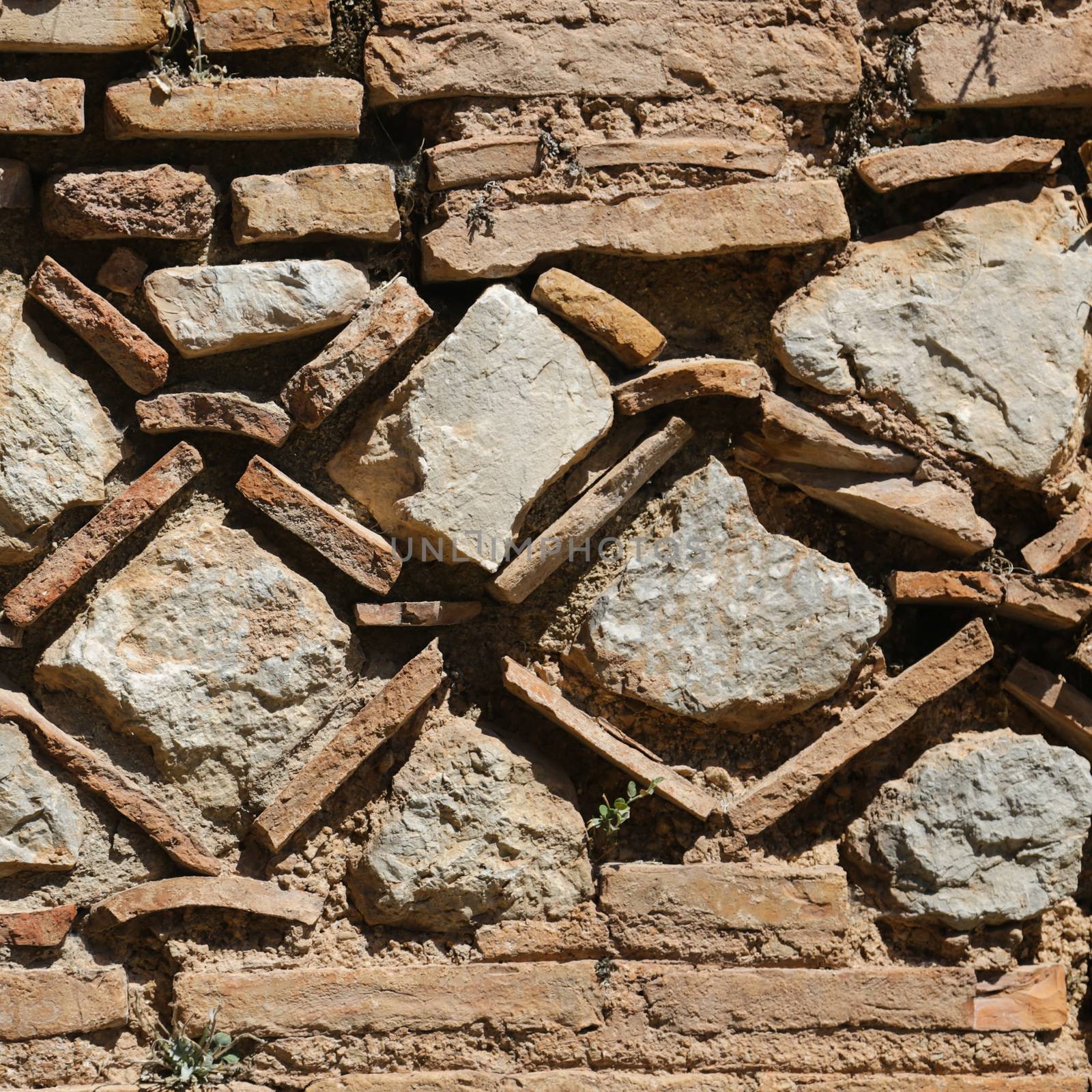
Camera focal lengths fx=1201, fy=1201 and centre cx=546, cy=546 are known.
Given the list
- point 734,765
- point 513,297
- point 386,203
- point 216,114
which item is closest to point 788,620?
point 734,765

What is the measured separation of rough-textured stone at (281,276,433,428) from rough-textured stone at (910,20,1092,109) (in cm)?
103

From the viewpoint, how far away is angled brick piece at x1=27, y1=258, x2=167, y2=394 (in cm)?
193

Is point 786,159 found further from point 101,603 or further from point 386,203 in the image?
point 101,603

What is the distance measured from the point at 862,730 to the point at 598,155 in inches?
44.6

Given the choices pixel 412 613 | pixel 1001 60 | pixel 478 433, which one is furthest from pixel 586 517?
pixel 1001 60

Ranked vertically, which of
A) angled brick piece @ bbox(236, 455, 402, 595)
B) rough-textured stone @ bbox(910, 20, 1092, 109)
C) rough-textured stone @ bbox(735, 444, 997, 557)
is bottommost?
angled brick piece @ bbox(236, 455, 402, 595)

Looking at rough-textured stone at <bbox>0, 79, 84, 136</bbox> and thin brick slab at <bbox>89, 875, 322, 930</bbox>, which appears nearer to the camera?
rough-textured stone at <bbox>0, 79, 84, 136</bbox>

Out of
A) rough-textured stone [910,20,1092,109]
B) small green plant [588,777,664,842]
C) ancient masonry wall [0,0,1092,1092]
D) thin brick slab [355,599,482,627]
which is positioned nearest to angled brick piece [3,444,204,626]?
ancient masonry wall [0,0,1092,1092]

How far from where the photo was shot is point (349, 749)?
6.75 feet

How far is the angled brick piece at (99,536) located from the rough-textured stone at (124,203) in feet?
1.16

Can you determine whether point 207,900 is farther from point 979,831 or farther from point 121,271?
point 979,831

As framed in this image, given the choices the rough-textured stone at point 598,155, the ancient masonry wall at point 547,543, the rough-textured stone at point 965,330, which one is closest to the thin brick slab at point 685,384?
the ancient masonry wall at point 547,543

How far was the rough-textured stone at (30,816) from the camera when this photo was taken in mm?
1930

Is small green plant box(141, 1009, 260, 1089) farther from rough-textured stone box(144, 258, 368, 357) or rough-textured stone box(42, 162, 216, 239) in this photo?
rough-textured stone box(42, 162, 216, 239)
